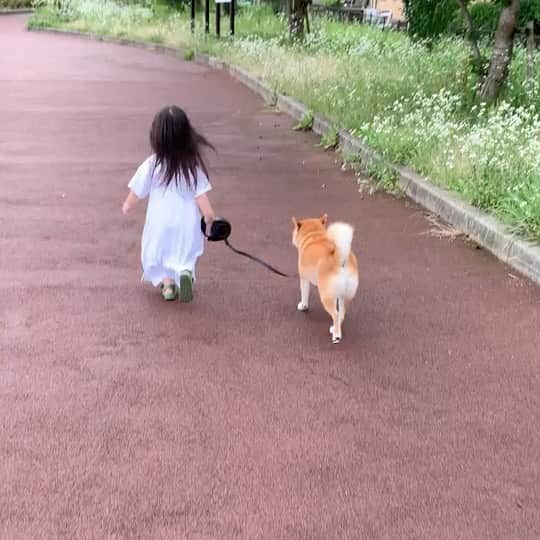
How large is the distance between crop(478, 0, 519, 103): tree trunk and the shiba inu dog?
21.7ft

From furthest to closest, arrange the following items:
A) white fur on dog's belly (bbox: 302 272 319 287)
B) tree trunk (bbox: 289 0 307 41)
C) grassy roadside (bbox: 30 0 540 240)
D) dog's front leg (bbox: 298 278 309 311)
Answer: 1. tree trunk (bbox: 289 0 307 41)
2. grassy roadside (bbox: 30 0 540 240)
3. dog's front leg (bbox: 298 278 309 311)
4. white fur on dog's belly (bbox: 302 272 319 287)

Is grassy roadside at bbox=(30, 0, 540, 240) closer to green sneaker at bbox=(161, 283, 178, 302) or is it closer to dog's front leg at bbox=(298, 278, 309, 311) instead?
dog's front leg at bbox=(298, 278, 309, 311)

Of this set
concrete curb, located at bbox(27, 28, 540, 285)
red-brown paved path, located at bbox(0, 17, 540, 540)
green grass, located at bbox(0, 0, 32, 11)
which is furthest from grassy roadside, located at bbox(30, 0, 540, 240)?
green grass, located at bbox(0, 0, 32, 11)

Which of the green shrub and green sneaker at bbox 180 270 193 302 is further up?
the green shrub

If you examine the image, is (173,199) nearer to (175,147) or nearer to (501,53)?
(175,147)

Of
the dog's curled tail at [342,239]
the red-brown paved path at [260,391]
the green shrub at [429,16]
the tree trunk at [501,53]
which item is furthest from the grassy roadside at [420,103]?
the dog's curled tail at [342,239]

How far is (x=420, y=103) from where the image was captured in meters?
10.6

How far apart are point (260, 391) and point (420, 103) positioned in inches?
298

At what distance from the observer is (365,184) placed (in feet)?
27.6

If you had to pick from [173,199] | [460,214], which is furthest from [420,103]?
[173,199]

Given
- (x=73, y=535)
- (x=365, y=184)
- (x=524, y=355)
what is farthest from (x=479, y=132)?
(x=73, y=535)

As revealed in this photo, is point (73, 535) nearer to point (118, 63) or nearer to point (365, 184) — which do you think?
point (365, 184)

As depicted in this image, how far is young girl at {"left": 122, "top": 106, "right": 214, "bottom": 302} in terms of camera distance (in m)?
4.75

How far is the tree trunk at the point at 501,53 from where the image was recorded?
33.8ft
